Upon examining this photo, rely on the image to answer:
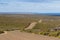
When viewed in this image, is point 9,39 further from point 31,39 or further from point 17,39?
point 31,39

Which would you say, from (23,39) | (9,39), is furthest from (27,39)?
→ (9,39)

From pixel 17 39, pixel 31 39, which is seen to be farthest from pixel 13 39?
pixel 31 39

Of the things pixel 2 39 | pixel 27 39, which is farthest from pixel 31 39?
pixel 2 39

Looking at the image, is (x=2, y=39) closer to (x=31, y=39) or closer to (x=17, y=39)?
(x=17, y=39)

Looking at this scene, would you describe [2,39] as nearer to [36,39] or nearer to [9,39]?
[9,39]

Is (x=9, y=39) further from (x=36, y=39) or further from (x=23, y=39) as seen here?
(x=36, y=39)

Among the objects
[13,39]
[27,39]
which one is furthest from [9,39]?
[27,39]

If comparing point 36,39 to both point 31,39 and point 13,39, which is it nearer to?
point 31,39
